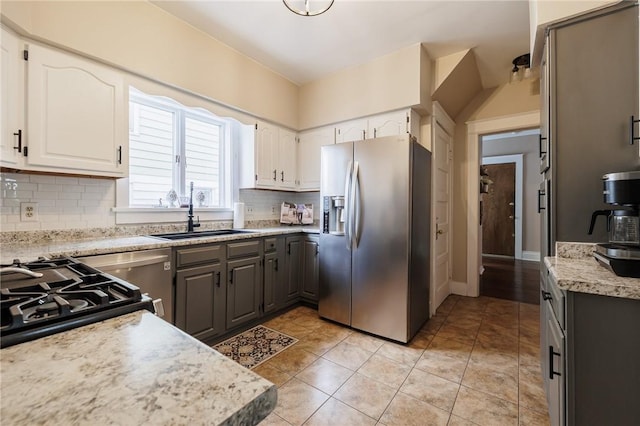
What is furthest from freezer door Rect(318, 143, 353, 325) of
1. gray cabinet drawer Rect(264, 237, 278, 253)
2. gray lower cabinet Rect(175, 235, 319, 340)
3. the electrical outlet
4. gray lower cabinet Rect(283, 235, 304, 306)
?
the electrical outlet

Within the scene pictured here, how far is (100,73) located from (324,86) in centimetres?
232

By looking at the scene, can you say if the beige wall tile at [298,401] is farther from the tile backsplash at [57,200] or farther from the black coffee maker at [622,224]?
the tile backsplash at [57,200]

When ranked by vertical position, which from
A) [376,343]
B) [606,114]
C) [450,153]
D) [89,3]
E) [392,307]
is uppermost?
[89,3]

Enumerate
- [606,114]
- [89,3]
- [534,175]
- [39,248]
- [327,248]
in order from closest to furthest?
[606,114], [39,248], [89,3], [327,248], [534,175]

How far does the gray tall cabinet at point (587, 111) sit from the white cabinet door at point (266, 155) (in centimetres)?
264

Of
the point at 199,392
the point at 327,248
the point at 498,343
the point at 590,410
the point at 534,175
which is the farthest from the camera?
the point at 534,175

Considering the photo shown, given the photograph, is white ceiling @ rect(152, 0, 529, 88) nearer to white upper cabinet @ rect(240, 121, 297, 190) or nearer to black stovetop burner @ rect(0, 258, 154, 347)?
white upper cabinet @ rect(240, 121, 297, 190)

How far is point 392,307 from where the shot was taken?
2455 mm

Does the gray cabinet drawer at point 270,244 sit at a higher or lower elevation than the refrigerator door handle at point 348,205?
lower

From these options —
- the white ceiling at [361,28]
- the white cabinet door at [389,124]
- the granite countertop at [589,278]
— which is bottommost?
the granite countertop at [589,278]

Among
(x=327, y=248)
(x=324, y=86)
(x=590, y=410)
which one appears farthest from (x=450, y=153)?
(x=590, y=410)

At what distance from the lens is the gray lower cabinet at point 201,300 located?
214 cm

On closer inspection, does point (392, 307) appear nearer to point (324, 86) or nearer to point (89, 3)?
point (324, 86)

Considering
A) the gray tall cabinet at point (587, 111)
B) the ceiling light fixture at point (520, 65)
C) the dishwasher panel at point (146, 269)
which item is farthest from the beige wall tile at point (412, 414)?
the ceiling light fixture at point (520, 65)
